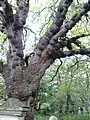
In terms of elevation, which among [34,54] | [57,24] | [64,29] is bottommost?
[34,54]

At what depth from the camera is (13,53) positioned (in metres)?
8.30

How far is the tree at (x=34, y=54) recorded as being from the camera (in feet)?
25.6

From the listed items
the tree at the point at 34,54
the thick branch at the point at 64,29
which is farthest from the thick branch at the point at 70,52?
the thick branch at the point at 64,29

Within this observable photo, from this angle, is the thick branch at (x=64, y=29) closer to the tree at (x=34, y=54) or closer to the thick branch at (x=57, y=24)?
the tree at (x=34, y=54)

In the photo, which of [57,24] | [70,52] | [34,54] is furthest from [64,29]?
[34,54]

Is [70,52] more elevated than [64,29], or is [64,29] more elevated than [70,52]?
[64,29]

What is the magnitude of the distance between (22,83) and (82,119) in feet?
45.1

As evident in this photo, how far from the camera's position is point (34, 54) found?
8.17 meters

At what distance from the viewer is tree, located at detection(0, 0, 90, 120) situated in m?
7.80

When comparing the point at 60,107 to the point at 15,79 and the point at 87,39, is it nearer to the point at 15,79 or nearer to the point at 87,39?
the point at 87,39

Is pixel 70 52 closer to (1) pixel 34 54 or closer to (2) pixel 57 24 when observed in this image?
(2) pixel 57 24

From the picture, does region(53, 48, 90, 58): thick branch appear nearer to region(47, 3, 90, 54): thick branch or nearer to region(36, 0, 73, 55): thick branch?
region(47, 3, 90, 54): thick branch

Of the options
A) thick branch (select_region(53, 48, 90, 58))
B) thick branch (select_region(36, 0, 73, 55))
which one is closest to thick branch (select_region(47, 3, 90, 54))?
thick branch (select_region(36, 0, 73, 55))

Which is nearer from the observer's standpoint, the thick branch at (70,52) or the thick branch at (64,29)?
the thick branch at (64,29)
